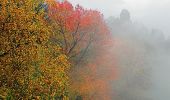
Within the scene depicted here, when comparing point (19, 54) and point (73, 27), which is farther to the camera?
point (73, 27)

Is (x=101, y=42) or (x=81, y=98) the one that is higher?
(x=101, y=42)

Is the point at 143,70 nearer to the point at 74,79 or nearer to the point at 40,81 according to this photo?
the point at 74,79

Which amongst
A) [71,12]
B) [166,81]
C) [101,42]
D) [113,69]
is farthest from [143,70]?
[166,81]

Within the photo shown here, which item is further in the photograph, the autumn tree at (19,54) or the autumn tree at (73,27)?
the autumn tree at (73,27)

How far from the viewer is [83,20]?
1882 inches

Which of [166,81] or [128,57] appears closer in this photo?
[128,57]

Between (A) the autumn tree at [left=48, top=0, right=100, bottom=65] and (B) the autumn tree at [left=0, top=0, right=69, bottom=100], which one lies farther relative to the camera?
(A) the autumn tree at [left=48, top=0, right=100, bottom=65]

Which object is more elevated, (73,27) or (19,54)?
(73,27)

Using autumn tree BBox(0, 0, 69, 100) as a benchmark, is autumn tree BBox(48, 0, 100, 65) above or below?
above

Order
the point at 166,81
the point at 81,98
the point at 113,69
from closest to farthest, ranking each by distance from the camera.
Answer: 1. the point at 81,98
2. the point at 113,69
3. the point at 166,81

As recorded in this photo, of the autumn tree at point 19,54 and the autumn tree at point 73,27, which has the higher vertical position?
the autumn tree at point 73,27

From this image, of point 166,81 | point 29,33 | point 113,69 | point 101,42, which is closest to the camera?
point 29,33

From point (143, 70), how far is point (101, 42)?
2379 centimetres

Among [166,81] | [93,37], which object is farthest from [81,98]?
[166,81]
